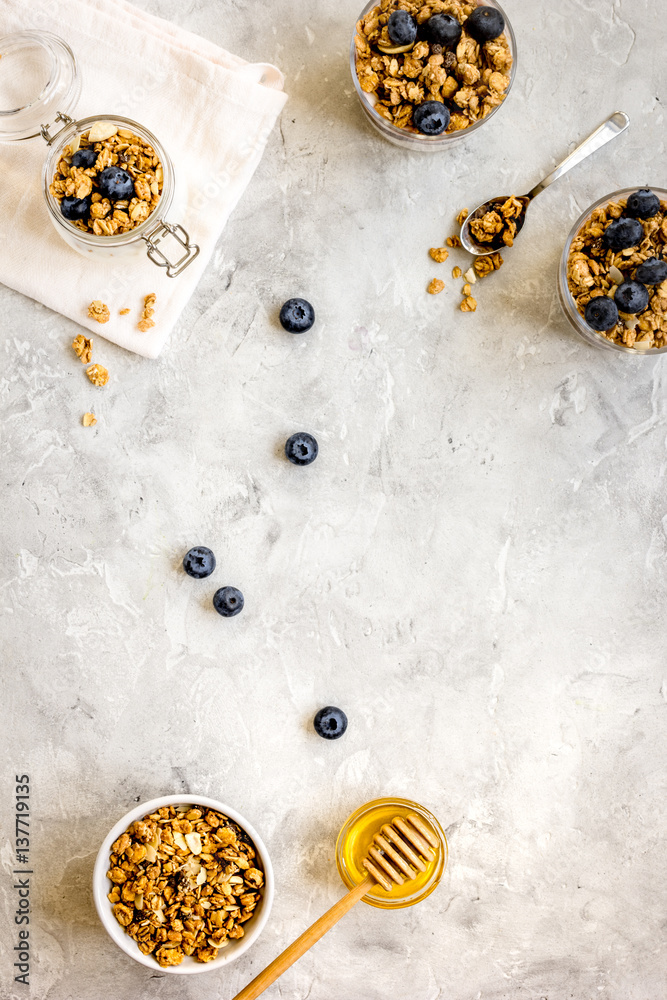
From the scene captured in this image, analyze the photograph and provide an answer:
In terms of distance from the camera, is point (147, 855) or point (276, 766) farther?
point (276, 766)

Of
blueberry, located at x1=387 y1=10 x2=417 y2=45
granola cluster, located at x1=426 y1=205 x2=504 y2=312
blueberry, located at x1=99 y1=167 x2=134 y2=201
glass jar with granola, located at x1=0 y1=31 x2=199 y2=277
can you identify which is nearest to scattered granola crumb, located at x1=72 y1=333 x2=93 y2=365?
glass jar with granola, located at x1=0 y1=31 x2=199 y2=277

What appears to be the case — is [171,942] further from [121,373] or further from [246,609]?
[121,373]

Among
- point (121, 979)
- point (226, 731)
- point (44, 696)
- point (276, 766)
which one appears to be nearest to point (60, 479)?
point (44, 696)

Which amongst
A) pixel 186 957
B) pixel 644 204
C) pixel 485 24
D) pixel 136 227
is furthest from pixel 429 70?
pixel 186 957

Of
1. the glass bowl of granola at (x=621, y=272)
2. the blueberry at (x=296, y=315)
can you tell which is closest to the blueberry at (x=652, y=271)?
the glass bowl of granola at (x=621, y=272)

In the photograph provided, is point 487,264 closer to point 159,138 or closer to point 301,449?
point 301,449
